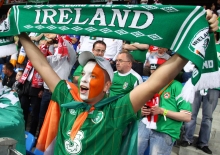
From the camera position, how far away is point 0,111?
252 cm

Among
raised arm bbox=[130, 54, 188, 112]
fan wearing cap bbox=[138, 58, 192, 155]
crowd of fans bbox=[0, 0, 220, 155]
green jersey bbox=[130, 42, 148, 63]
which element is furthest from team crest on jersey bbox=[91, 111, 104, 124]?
green jersey bbox=[130, 42, 148, 63]

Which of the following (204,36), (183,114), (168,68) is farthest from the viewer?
(183,114)

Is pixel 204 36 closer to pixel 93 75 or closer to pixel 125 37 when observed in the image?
pixel 125 37

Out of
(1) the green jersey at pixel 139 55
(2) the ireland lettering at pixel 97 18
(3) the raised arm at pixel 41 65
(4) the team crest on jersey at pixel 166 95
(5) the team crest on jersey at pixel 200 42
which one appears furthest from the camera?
(1) the green jersey at pixel 139 55

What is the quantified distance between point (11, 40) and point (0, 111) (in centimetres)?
69

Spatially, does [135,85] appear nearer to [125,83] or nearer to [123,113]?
[125,83]

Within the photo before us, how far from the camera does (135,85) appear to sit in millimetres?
3479

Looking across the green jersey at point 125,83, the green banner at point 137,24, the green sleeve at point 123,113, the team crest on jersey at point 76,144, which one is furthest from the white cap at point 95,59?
the green jersey at point 125,83

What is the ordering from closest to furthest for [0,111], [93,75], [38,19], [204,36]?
[204,36] < [93,75] < [38,19] < [0,111]

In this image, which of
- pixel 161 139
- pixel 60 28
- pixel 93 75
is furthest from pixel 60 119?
pixel 161 139

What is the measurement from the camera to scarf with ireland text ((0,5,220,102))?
5.07ft

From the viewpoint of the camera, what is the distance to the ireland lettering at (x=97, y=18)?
1.70m

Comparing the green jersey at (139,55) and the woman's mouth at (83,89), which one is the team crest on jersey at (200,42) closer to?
the woman's mouth at (83,89)

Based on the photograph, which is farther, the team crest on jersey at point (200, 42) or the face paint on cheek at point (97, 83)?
the face paint on cheek at point (97, 83)
